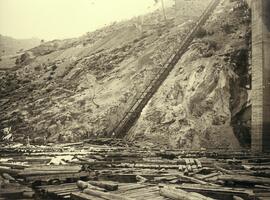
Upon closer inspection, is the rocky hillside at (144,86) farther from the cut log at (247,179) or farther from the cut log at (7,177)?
the cut log at (7,177)

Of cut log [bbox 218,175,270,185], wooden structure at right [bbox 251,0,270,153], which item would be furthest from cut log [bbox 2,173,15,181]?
wooden structure at right [bbox 251,0,270,153]

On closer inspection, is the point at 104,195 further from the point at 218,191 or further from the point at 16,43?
the point at 16,43

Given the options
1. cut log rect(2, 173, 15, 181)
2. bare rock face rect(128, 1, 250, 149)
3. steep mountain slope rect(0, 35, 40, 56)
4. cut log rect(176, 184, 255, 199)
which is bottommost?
cut log rect(2, 173, 15, 181)

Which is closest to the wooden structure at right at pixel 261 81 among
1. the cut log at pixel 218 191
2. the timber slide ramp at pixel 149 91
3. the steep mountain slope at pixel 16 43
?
the timber slide ramp at pixel 149 91

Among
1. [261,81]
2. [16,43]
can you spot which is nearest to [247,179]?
[261,81]

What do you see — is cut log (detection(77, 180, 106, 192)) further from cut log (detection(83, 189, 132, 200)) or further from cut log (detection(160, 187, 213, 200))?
cut log (detection(160, 187, 213, 200))

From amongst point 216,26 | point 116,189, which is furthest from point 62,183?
point 216,26
